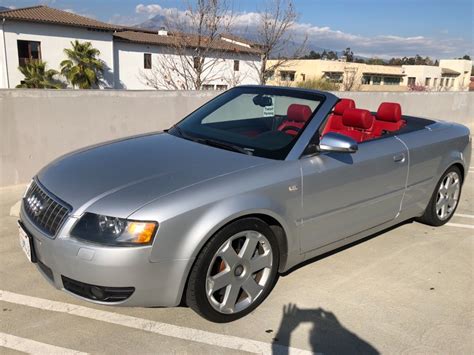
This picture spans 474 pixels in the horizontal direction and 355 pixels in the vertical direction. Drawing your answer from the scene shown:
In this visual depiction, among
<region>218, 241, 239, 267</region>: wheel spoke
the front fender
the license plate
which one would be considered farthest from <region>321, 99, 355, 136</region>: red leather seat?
the license plate

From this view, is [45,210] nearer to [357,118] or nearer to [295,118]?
[295,118]

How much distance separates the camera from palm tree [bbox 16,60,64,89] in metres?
31.8

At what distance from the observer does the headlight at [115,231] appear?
2.47m

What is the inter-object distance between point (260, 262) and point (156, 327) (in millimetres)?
813

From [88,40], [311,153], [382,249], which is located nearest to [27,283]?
[311,153]

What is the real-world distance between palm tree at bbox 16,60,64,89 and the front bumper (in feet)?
104

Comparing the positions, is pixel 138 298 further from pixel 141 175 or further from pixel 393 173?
pixel 393 173

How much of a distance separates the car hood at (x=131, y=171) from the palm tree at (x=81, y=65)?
1331 inches

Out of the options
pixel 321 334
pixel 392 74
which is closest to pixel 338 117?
pixel 321 334

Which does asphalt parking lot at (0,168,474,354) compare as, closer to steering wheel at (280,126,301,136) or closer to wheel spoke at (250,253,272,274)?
wheel spoke at (250,253,272,274)

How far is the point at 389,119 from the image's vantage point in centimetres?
477

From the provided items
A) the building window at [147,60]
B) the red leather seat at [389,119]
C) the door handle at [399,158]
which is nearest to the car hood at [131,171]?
the door handle at [399,158]

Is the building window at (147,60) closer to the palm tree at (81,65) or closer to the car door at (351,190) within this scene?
the palm tree at (81,65)

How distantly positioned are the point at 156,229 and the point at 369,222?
6.89ft
